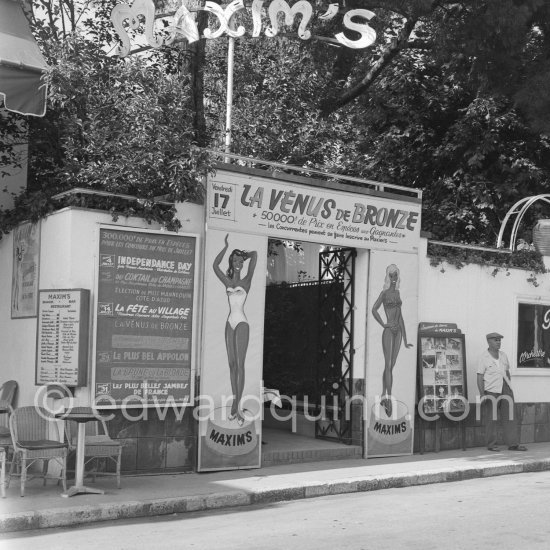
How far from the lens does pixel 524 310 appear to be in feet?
47.2

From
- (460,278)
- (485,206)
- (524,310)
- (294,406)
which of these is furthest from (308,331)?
(485,206)

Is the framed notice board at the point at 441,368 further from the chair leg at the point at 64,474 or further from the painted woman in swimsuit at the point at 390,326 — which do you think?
the chair leg at the point at 64,474

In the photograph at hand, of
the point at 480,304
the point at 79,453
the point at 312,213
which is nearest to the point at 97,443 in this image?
the point at 79,453

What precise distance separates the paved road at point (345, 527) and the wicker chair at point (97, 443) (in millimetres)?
1169

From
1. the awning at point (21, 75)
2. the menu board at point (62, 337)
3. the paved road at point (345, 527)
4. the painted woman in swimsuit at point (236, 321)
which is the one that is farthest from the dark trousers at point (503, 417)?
the awning at point (21, 75)

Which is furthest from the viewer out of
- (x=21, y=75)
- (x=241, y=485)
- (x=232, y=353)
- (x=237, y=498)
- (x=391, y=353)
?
(x=391, y=353)

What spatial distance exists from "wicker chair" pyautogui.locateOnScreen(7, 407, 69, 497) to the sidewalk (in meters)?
0.24

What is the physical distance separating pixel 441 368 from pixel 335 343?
1699 mm

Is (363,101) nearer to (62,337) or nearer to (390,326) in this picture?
(390,326)

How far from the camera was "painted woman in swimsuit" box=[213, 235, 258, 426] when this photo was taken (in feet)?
35.5

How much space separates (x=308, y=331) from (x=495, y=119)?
24.3 ft

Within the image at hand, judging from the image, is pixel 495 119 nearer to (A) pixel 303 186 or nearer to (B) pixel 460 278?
(B) pixel 460 278

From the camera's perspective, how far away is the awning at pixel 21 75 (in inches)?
399

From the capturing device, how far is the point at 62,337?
32.0ft
